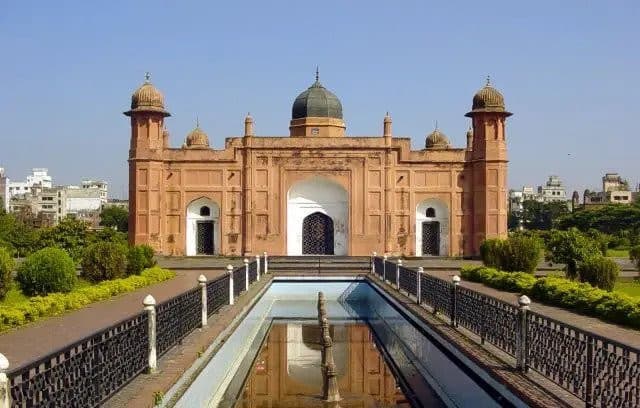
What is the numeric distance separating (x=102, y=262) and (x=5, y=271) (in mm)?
4199

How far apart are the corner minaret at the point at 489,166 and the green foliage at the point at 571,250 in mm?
8558

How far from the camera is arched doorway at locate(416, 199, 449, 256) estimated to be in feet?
88.5

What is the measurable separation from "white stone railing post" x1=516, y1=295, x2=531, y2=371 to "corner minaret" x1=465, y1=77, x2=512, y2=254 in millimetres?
19539

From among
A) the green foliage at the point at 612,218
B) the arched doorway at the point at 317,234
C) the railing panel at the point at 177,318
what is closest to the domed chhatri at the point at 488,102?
the arched doorway at the point at 317,234

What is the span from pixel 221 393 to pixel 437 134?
94.1ft

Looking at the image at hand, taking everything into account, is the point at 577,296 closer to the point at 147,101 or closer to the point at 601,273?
the point at 601,273

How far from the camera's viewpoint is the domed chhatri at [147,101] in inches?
1039

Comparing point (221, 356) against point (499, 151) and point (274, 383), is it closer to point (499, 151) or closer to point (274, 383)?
point (274, 383)

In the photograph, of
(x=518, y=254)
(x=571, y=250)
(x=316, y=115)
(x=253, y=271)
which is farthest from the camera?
(x=316, y=115)

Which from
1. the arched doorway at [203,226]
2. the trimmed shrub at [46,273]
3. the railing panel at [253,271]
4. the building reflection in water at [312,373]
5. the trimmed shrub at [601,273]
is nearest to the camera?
the building reflection in water at [312,373]

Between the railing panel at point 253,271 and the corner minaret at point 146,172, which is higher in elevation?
the corner minaret at point 146,172

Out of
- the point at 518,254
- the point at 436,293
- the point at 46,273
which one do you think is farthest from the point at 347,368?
the point at 518,254

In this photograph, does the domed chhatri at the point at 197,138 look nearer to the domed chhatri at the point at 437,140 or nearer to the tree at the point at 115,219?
the domed chhatri at the point at 437,140

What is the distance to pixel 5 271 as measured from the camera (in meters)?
12.6
